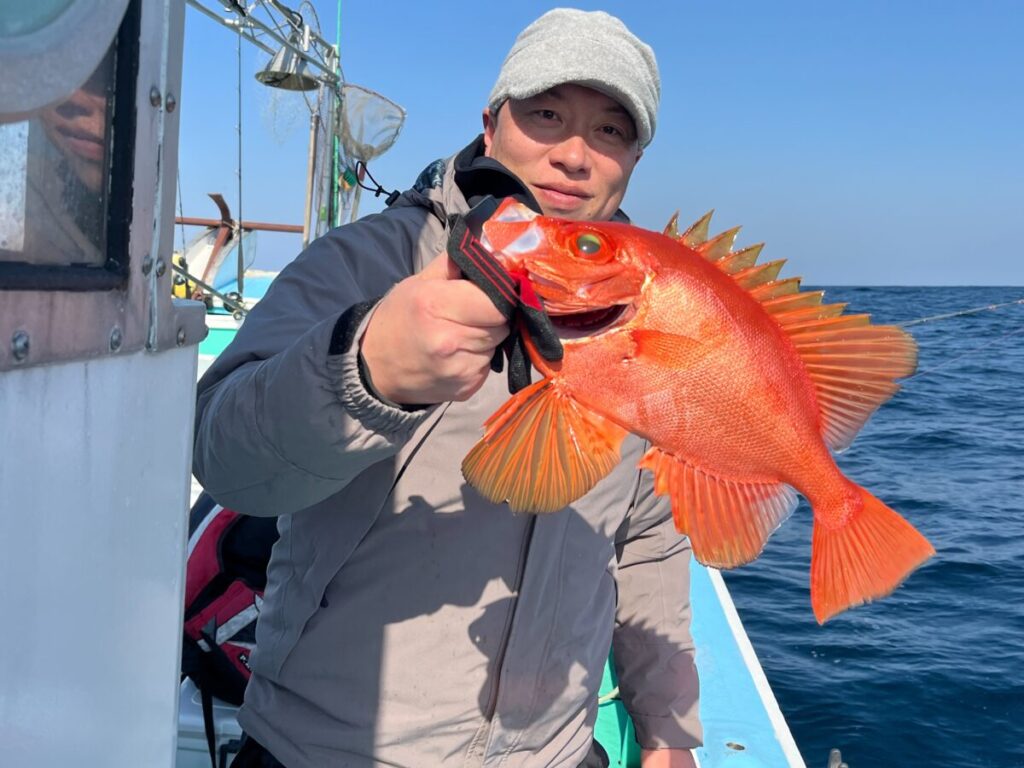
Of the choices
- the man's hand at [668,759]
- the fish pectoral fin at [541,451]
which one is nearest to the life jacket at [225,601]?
the man's hand at [668,759]

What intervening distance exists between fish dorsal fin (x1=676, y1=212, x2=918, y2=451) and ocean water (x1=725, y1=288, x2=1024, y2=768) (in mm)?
782

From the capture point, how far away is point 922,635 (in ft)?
19.7

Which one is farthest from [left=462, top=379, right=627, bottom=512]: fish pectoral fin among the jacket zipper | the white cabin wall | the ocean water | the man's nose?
the ocean water

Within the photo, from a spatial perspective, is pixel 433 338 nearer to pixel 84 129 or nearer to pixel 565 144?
pixel 84 129

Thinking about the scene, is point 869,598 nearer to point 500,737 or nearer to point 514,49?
point 500,737

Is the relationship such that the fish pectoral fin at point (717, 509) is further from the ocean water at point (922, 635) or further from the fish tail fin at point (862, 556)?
the ocean water at point (922, 635)

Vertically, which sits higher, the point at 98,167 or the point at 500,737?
the point at 98,167

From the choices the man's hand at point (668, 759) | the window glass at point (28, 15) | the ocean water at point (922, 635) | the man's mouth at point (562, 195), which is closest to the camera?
the window glass at point (28, 15)

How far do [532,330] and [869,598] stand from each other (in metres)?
0.86

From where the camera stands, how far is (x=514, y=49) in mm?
2023

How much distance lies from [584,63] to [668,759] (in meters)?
1.97

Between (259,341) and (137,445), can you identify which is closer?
(137,445)

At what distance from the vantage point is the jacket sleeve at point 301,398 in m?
1.28

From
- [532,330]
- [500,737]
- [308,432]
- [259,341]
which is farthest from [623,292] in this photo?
[500,737]
